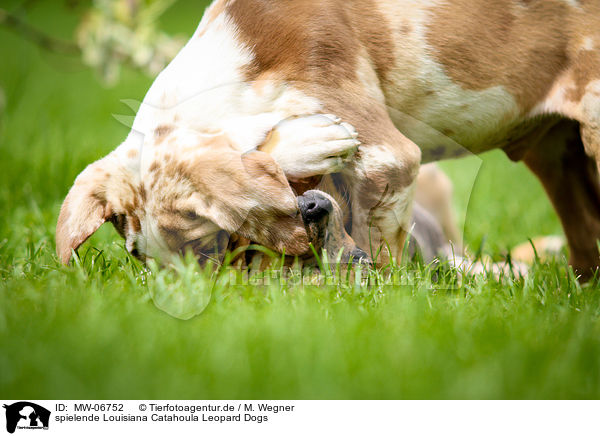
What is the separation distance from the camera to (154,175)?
6.64 feet

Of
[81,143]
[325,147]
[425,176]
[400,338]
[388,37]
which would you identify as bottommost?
[425,176]

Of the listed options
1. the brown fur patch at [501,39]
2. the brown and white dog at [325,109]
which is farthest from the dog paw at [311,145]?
the brown fur patch at [501,39]

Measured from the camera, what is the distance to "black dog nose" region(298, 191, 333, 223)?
1924mm

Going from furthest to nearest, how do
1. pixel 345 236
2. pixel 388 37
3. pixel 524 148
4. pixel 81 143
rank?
pixel 81 143
pixel 524 148
pixel 388 37
pixel 345 236

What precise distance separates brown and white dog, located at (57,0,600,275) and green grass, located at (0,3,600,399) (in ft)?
0.63

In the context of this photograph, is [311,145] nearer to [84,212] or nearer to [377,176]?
[377,176]

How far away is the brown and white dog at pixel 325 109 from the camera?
197 centimetres

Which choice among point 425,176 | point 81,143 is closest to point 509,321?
point 425,176

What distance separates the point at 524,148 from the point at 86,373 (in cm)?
199

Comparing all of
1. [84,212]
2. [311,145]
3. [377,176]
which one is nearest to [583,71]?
[377,176]

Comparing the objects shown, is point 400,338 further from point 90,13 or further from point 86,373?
point 90,13

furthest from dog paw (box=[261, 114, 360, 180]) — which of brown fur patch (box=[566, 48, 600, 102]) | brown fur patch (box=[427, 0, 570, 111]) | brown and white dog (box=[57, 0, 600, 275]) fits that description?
brown fur patch (box=[566, 48, 600, 102])
